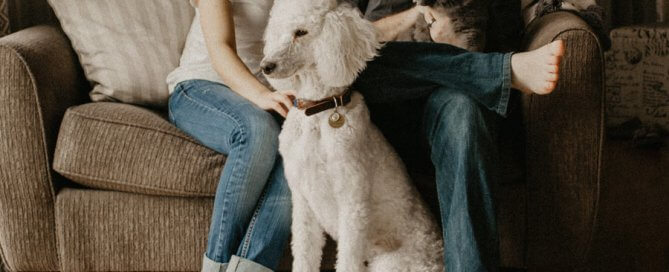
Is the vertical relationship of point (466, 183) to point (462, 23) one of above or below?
below

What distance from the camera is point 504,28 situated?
5.99 ft

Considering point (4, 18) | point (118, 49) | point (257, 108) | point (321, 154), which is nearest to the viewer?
point (321, 154)

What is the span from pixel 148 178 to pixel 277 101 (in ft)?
1.20

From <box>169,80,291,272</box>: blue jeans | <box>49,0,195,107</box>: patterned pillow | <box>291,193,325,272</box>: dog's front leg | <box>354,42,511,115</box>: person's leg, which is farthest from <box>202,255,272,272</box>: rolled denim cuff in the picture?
<box>49,0,195,107</box>: patterned pillow

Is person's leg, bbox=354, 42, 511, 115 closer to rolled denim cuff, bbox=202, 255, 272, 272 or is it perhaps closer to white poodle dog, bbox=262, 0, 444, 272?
white poodle dog, bbox=262, 0, 444, 272

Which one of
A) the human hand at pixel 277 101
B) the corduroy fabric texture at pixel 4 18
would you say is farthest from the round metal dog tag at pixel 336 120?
the corduroy fabric texture at pixel 4 18

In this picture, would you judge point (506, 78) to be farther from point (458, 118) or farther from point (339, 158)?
point (339, 158)

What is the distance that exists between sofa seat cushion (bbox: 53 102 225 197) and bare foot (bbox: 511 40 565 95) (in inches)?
26.9

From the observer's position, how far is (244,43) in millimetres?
1798

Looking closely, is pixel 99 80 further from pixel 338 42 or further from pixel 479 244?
pixel 479 244

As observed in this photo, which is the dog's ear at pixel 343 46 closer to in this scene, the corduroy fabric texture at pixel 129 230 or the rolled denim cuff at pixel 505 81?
the rolled denim cuff at pixel 505 81

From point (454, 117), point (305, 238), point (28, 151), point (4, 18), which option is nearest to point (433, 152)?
point (454, 117)

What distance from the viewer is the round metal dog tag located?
1.35 metres

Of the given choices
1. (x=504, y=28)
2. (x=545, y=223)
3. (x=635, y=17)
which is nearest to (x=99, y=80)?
(x=504, y=28)
